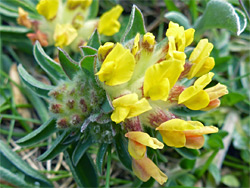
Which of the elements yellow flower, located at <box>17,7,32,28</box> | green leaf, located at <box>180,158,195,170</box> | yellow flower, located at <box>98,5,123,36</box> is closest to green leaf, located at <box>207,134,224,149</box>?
green leaf, located at <box>180,158,195,170</box>

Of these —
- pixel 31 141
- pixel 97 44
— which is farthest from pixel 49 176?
pixel 97 44

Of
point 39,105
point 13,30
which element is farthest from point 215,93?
point 13,30

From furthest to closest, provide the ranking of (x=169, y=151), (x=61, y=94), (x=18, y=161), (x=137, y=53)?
(x=169, y=151) → (x=18, y=161) → (x=61, y=94) → (x=137, y=53)

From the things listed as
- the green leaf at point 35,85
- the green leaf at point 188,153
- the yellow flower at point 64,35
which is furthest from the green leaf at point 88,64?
the green leaf at point 188,153

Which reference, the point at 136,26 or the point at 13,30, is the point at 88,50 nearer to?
the point at 136,26

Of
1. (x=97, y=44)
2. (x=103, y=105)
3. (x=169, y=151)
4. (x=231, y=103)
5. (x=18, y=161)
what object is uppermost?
(x=97, y=44)

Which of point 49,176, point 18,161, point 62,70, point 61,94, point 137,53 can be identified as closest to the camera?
point 137,53

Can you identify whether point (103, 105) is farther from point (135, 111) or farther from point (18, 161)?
point (18, 161)

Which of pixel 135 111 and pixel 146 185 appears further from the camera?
pixel 146 185
